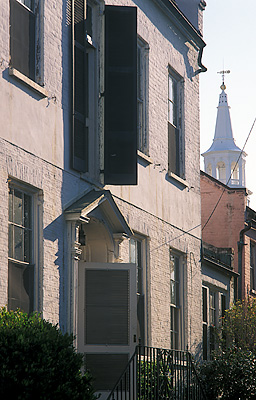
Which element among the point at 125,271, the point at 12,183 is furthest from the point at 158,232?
the point at 12,183

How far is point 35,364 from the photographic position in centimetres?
927

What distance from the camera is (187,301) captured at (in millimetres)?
→ 18234

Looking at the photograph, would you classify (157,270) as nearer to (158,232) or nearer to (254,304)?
(158,232)

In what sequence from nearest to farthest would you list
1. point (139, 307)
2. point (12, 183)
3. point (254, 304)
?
point (12, 183) < point (139, 307) < point (254, 304)

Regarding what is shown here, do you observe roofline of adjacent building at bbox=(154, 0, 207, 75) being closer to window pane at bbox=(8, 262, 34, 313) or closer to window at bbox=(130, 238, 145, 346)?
window at bbox=(130, 238, 145, 346)

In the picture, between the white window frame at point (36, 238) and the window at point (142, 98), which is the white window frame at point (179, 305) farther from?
the white window frame at point (36, 238)

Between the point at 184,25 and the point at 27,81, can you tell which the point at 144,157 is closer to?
the point at 184,25

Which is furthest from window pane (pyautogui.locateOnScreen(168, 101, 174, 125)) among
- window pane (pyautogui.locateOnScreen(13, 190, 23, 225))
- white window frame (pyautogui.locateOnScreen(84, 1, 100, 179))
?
window pane (pyautogui.locateOnScreen(13, 190, 23, 225))

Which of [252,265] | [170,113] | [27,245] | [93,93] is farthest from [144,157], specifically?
[252,265]

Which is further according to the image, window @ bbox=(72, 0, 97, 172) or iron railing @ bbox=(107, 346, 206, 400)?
window @ bbox=(72, 0, 97, 172)

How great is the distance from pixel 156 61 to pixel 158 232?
357 cm

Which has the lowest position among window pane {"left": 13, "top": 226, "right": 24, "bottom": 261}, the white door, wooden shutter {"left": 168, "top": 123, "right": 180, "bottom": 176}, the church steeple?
the white door

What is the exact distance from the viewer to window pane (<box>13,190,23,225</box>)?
11.6m

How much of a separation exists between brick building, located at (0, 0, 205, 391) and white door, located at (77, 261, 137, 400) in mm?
18
